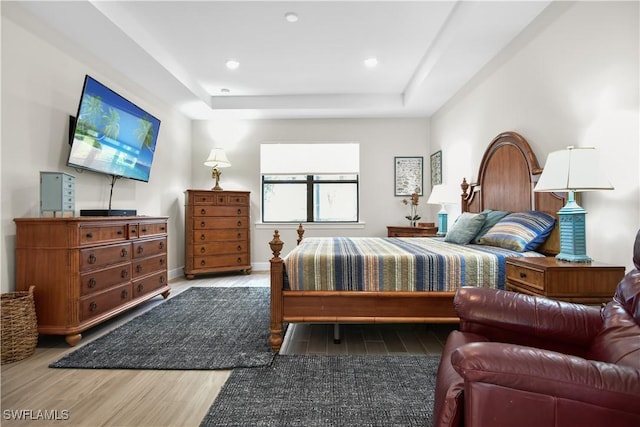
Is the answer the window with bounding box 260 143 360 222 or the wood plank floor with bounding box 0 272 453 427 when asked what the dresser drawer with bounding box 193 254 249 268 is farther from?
the wood plank floor with bounding box 0 272 453 427

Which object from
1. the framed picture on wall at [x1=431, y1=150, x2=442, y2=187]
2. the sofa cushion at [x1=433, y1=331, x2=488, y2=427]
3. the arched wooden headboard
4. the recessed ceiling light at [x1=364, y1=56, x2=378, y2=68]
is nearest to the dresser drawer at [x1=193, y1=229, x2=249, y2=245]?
the recessed ceiling light at [x1=364, y1=56, x2=378, y2=68]

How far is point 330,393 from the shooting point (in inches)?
65.6

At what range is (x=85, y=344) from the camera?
2.32 metres

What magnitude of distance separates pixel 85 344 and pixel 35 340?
0.96 ft

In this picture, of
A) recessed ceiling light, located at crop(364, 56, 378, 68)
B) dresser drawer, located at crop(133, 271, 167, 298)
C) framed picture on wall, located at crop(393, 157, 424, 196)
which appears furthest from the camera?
framed picture on wall, located at crop(393, 157, 424, 196)

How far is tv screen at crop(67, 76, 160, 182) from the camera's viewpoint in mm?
2707

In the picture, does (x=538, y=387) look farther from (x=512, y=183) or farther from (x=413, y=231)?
(x=413, y=231)

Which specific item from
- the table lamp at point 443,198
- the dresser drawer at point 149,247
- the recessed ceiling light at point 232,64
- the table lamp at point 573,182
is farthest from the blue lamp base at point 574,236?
the recessed ceiling light at point 232,64

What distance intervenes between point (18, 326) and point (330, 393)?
2.10 m

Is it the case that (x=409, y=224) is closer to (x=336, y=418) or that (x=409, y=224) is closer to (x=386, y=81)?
(x=386, y=81)

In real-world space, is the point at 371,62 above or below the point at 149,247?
above

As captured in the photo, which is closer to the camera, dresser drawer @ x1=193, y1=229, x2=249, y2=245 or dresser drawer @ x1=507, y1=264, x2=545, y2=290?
dresser drawer @ x1=507, y1=264, x2=545, y2=290

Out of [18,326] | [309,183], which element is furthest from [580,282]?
[309,183]

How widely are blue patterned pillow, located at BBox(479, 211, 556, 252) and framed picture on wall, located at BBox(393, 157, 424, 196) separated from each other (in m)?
2.63
